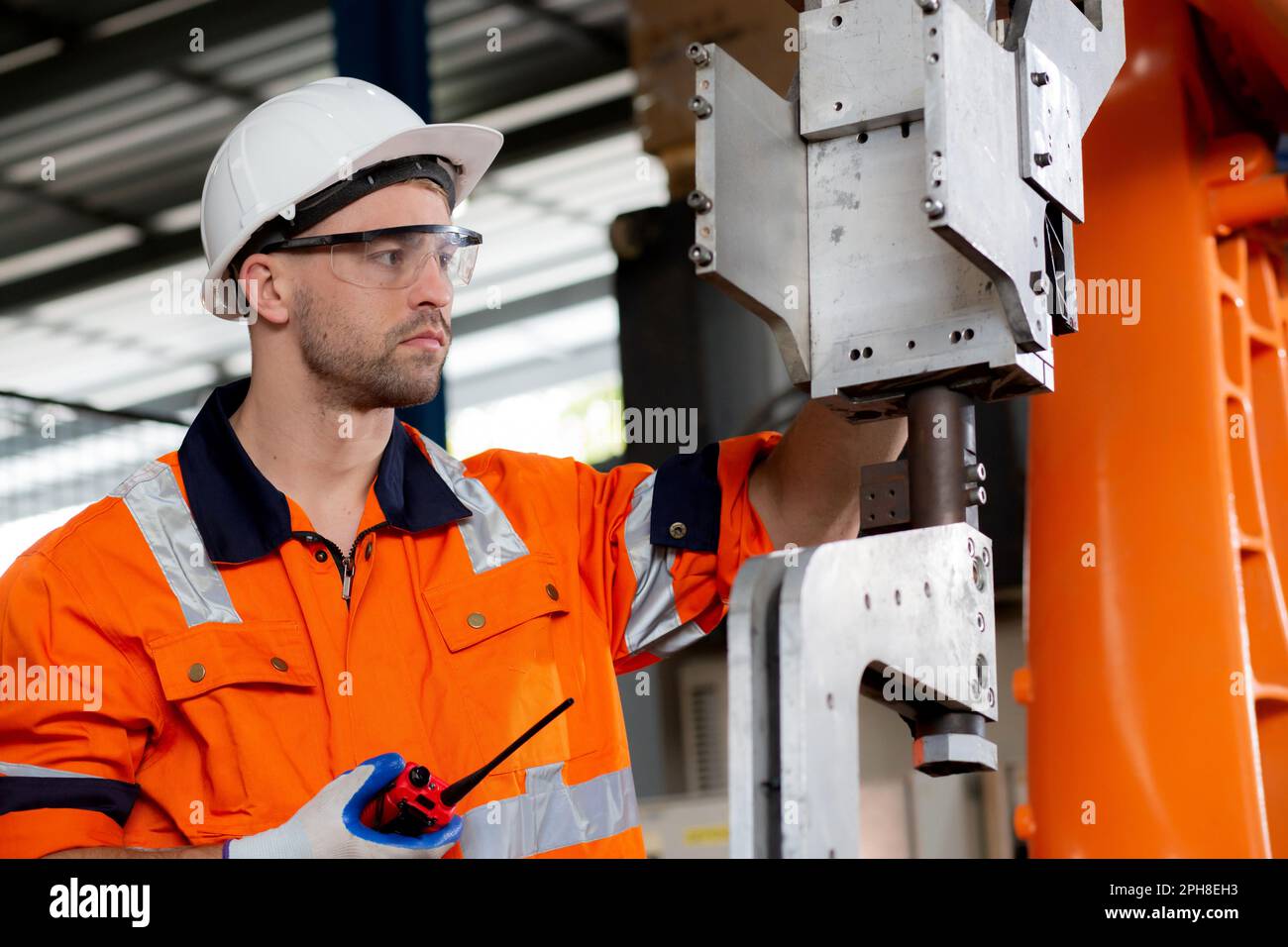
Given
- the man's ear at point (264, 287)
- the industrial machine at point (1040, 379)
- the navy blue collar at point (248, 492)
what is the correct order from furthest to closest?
the man's ear at point (264, 287)
the navy blue collar at point (248, 492)
the industrial machine at point (1040, 379)

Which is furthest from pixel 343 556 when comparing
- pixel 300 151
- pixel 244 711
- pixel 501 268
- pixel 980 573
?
pixel 501 268

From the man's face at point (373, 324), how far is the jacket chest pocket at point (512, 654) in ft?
1.08

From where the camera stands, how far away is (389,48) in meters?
4.25

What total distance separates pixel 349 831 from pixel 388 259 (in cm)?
97

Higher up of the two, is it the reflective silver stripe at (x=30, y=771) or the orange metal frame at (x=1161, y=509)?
the orange metal frame at (x=1161, y=509)

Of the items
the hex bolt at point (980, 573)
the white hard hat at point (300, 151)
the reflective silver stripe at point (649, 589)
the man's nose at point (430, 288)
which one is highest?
the white hard hat at point (300, 151)

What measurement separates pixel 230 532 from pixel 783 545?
0.83m

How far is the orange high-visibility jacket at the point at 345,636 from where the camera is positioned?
2.13 metres

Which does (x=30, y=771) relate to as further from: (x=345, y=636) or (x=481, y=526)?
(x=481, y=526)

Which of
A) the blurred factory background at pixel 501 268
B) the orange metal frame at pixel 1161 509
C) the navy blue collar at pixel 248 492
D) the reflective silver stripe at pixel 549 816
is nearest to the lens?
the reflective silver stripe at pixel 549 816

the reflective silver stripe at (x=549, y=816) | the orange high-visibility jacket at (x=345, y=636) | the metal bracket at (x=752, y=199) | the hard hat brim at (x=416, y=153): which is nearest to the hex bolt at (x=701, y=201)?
the metal bracket at (x=752, y=199)

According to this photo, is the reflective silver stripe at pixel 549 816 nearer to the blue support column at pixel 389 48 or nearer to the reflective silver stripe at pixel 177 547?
the reflective silver stripe at pixel 177 547

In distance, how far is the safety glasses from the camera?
2453 millimetres

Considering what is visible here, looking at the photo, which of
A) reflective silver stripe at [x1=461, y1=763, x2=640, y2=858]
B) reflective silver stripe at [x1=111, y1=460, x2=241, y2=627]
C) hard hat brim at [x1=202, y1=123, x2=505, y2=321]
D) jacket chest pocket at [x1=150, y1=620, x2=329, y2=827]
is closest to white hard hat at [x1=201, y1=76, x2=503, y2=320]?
hard hat brim at [x1=202, y1=123, x2=505, y2=321]
